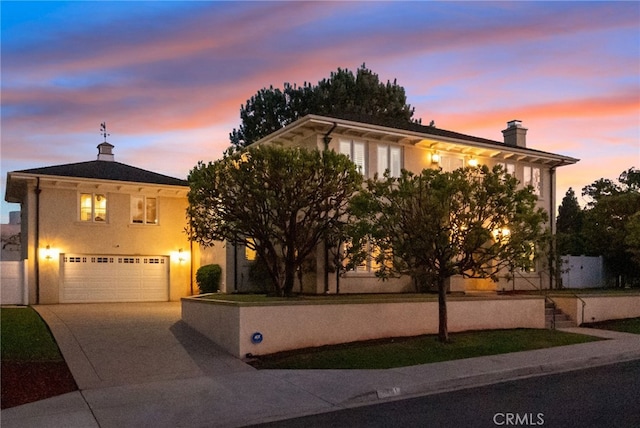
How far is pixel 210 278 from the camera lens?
23.6 m

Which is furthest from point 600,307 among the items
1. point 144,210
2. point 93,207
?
point 93,207

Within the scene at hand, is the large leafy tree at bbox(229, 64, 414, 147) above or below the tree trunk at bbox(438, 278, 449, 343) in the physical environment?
above

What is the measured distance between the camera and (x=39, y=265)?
23.1 m

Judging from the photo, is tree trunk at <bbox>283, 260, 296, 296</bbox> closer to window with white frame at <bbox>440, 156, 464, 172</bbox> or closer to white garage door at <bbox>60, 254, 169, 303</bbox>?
window with white frame at <bbox>440, 156, 464, 172</bbox>

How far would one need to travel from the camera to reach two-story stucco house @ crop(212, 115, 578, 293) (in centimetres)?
1973

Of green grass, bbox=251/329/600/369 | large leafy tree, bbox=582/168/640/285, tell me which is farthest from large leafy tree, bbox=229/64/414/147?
green grass, bbox=251/329/600/369

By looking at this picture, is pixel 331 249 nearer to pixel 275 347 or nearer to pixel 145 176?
pixel 275 347

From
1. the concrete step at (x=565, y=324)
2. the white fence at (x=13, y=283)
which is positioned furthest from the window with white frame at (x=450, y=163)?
the white fence at (x=13, y=283)

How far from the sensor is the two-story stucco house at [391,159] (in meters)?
19.7

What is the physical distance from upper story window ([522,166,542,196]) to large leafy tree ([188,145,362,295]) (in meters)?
10.7

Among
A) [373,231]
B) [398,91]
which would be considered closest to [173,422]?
[373,231]

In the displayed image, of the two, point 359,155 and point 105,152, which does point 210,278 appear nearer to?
point 359,155

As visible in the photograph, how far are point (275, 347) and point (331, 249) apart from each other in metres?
6.10
